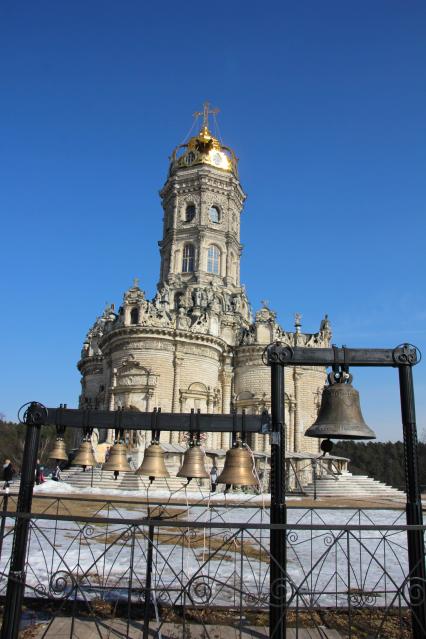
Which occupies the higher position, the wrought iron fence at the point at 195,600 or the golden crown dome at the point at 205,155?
the golden crown dome at the point at 205,155

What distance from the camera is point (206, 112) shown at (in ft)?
179

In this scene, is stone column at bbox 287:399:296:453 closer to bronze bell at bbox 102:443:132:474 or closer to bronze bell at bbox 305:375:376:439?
bronze bell at bbox 102:443:132:474

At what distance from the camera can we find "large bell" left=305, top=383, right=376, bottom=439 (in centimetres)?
584

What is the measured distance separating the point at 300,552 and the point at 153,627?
6.13 metres

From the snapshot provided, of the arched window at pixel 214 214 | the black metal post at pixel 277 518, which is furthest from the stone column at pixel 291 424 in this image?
the black metal post at pixel 277 518

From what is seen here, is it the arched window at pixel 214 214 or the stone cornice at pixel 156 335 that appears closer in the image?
the stone cornice at pixel 156 335

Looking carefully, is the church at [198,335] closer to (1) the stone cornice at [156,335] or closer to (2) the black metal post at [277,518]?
(1) the stone cornice at [156,335]

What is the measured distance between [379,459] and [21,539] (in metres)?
72.2

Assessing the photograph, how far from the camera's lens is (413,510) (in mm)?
5902

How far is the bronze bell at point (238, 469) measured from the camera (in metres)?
6.88

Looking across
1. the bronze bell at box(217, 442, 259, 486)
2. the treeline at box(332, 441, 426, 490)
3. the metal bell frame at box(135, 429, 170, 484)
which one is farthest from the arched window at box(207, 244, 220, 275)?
the bronze bell at box(217, 442, 259, 486)

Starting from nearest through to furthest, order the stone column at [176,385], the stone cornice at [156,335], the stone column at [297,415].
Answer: the stone column at [176,385] → the stone cornice at [156,335] → the stone column at [297,415]

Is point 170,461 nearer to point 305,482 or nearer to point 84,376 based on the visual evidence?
point 305,482

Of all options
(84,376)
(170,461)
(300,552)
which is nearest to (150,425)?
(300,552)
